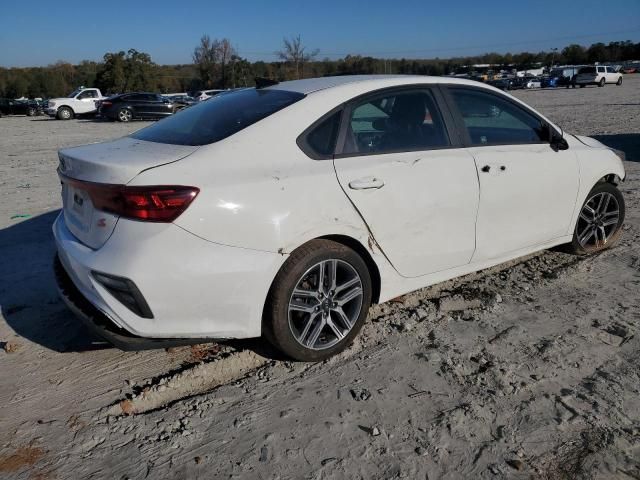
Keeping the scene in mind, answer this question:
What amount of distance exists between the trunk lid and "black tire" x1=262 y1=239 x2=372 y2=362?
32.3 inches

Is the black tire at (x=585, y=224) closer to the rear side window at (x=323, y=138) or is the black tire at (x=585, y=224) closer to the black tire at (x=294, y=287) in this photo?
the black tire at (x=294, y=287)

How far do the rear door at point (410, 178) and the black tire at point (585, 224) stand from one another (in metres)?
1.53

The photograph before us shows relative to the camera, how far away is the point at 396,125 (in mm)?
3467

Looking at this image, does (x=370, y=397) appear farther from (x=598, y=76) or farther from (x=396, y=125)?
(x=598, y=76)

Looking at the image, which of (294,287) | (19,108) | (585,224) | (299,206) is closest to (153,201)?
(299,206)

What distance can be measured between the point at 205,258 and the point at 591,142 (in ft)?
12.3

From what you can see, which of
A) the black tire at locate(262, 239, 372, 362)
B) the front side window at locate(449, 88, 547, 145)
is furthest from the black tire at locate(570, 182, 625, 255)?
the black tire at locate(262, 239, 372, 362)

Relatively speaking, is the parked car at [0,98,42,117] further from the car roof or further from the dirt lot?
the car roof

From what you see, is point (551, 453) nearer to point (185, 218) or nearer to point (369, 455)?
point (369, 455)

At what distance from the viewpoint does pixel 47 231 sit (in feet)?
18.8

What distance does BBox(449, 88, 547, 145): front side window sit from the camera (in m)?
3.74

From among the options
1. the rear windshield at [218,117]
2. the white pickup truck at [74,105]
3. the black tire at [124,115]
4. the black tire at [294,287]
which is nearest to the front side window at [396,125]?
the rear windshield at [218,117]

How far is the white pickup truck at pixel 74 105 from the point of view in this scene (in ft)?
97.6

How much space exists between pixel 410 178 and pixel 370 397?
1.34 metres
